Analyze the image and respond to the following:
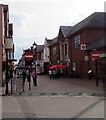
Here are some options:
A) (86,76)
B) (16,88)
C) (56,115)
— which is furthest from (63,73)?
(56,115)

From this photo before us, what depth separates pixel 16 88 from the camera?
1577 centimetres

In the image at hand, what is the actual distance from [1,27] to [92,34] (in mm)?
13187

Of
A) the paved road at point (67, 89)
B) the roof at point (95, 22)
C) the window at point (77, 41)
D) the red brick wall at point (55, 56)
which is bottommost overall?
the paved road at point (67, 89)

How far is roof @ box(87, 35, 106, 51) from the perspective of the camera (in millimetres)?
23962

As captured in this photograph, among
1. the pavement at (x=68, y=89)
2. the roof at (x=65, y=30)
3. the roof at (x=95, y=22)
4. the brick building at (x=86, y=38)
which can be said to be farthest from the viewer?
the roof at (x=65, y=30)

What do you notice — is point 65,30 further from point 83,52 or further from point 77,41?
point 83,52

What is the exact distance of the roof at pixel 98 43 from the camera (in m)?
24.0

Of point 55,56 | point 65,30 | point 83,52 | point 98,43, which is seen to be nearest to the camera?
point 98,43

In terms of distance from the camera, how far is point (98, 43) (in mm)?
25656

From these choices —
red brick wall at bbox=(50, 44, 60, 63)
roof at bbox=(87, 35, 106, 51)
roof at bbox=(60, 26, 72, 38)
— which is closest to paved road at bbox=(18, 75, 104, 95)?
roof at bbox=(87, 35, 106, 51)

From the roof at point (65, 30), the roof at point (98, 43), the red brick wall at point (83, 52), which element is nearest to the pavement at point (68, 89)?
the roof at point (98, 43)

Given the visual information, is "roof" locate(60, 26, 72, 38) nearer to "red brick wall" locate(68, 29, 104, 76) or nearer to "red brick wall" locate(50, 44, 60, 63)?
"red brick wall" locate(50, 44, 60, 63)

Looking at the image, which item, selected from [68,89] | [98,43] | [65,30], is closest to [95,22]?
[98,43]

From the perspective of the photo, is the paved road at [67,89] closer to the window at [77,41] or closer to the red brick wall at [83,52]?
the red brick wall at [83,52]
